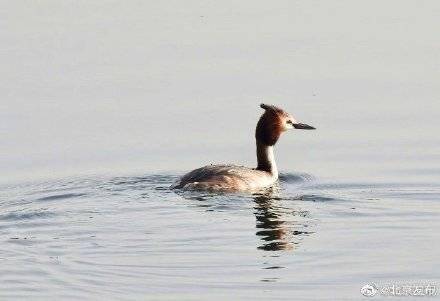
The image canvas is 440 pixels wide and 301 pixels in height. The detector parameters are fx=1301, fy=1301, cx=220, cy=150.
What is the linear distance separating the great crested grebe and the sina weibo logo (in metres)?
4.85

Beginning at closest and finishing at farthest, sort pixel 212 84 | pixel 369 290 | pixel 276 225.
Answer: pixel 369 290
pixel 276 225
pixel 212 84

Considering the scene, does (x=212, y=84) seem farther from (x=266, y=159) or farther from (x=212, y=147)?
(x=266, y=159)

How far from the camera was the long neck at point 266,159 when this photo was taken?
18516 millimetres

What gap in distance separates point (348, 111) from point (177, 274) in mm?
7612

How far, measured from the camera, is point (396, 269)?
13336mm

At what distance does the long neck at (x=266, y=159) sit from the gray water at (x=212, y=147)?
321mm

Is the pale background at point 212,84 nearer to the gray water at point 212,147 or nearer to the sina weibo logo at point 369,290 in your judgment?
the gray water at point 212,147

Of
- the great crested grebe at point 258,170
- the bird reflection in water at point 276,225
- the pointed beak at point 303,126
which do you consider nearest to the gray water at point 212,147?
the bird reflection in water at point 276,225

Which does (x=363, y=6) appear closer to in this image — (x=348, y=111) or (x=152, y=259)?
(x=348, y=111)

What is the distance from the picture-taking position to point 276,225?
51.2 feet

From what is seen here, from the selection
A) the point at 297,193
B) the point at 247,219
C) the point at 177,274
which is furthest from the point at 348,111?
the point at 177,274

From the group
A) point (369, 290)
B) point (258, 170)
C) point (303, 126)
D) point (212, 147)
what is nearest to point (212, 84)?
point (212, 147)

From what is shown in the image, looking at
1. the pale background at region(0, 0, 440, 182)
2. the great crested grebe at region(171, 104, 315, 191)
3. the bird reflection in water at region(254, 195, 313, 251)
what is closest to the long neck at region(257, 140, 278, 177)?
the great crested grebe at region(171, 104, 315, 191)

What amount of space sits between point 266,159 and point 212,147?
984mm
